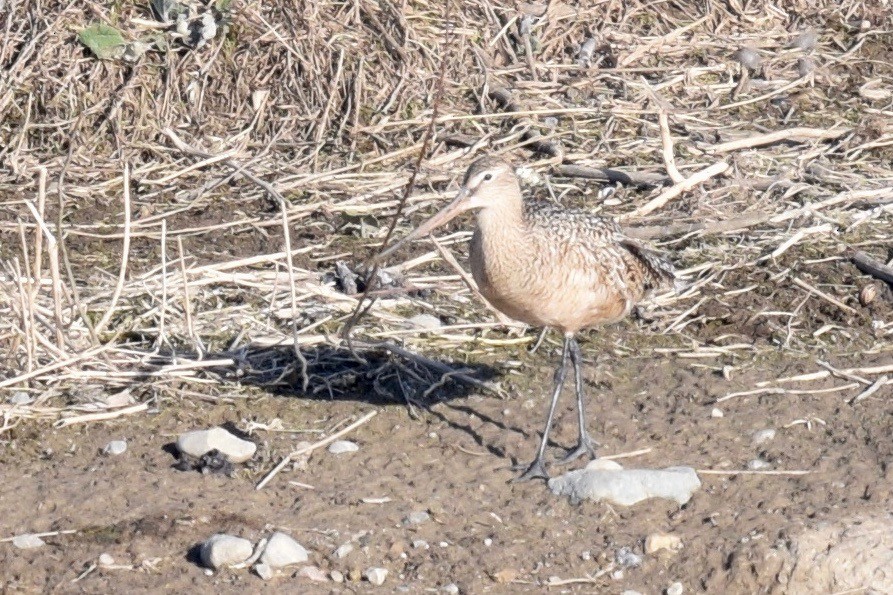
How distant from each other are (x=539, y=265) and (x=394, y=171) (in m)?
2.99

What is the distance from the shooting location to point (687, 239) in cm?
810

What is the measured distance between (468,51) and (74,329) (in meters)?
3.96

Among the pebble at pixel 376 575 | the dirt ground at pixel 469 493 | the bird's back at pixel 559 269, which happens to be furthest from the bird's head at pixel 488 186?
the pebble at pixel 376 575

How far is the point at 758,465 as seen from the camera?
6039mm

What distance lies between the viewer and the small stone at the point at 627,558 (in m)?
5.42

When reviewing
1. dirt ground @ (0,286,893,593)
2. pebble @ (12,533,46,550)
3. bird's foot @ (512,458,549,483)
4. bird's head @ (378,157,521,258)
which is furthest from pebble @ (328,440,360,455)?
pebble @ (12,533,46,550)

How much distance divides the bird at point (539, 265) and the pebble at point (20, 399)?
5.51 ft

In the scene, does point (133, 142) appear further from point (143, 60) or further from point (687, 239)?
point (687, 239)

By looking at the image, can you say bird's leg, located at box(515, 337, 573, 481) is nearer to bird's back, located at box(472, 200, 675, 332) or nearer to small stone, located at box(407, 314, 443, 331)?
bird's back, located at box(472, 200, 675, 332)

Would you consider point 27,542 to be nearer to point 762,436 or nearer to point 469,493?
point 469,493

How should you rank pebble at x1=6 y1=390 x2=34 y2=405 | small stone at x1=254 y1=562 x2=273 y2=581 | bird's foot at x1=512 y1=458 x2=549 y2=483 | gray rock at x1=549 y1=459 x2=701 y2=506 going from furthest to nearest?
pebble at x1=6 y1=390 x2=34 y2=405 → bird's foot at x1=512 y1=458 x2=549 y2=483 → gray rock at x1=549 y1=459 x2=701 y2=506 → small stone at x1=254 y1=562 x2=273 y2=581

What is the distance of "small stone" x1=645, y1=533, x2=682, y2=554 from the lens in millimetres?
5477

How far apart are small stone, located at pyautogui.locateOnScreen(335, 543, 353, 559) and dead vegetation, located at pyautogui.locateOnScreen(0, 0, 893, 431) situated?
1.34 metres

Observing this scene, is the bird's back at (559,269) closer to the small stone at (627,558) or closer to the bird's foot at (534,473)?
the bird's foot at (534,473)
